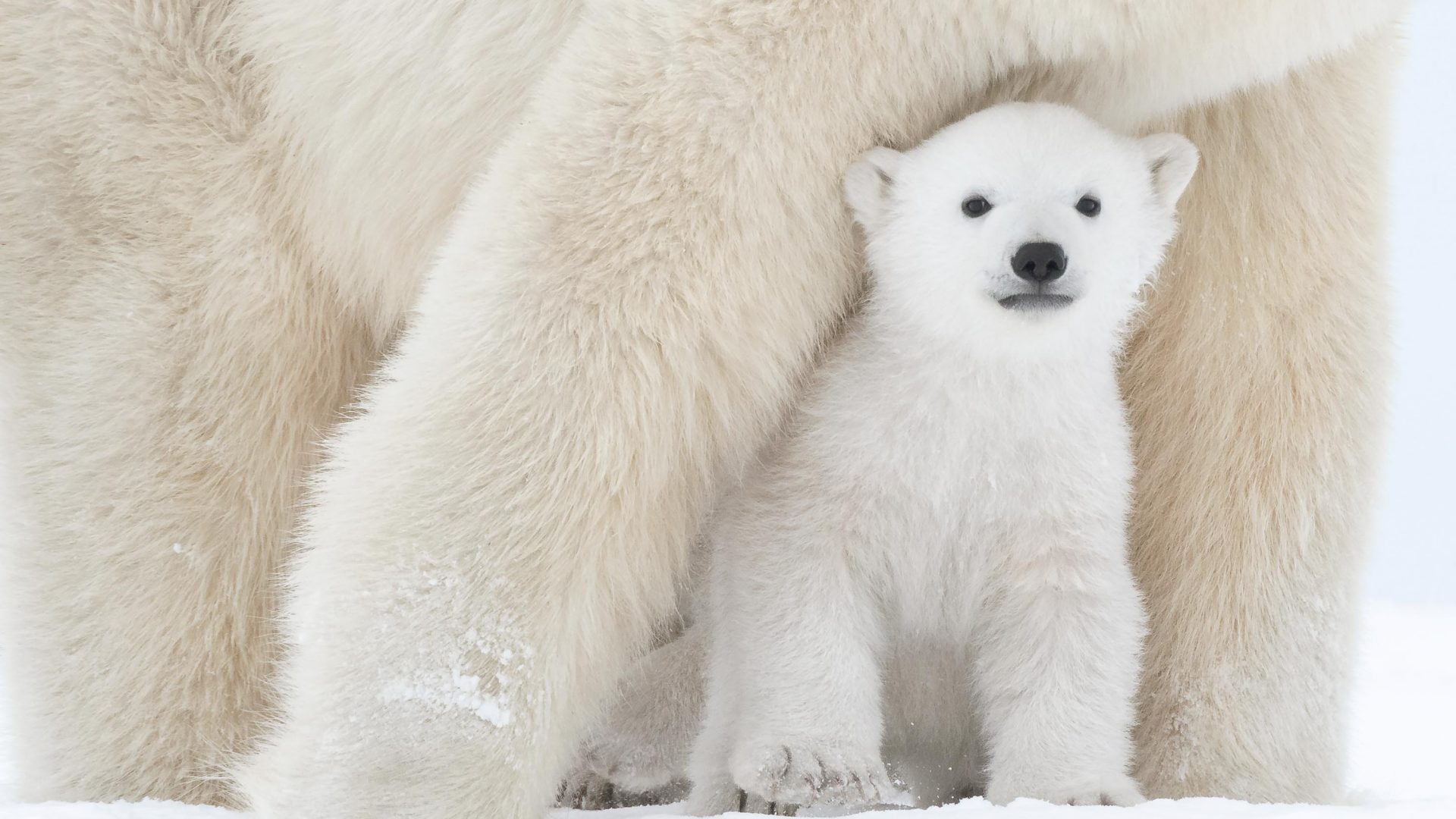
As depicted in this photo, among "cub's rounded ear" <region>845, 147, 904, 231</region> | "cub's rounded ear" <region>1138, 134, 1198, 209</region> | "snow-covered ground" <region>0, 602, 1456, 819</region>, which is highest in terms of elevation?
"cub's rounded ear" <region>1138, 134, 1198, 209</region>

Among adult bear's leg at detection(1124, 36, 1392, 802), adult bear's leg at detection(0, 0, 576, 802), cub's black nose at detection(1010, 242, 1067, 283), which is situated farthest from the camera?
adult bear's leg at detection(0, 0, 576, 802)

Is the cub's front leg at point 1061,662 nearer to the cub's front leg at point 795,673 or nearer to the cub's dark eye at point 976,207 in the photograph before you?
the cub's front leg at point 795,673

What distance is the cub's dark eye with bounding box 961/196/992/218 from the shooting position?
1876 millimetres

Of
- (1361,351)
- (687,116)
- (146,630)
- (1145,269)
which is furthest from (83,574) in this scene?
(1361,351)

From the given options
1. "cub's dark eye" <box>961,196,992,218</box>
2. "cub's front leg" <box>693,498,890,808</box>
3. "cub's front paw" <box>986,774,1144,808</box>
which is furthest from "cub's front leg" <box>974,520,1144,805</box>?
"cub's dark eye" <box>961,196,992,218</box>

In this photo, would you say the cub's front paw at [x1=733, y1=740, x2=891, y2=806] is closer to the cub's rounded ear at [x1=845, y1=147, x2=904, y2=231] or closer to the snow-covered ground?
the snow-covered ground

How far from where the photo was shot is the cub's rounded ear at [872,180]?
6.38ft

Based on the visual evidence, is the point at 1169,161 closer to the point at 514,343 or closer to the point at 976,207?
the point at 976,207

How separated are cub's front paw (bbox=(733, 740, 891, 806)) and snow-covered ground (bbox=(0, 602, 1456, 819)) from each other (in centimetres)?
4

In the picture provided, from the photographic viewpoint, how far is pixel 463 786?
6.13 ft

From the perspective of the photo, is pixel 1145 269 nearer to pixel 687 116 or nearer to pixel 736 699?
pixel 687 116

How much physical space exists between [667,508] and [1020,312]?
18.9 inches

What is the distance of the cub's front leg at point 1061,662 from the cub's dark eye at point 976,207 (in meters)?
0.37

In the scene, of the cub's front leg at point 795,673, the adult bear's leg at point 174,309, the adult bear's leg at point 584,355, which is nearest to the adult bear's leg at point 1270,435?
the adult bear's leg at point 584,355
